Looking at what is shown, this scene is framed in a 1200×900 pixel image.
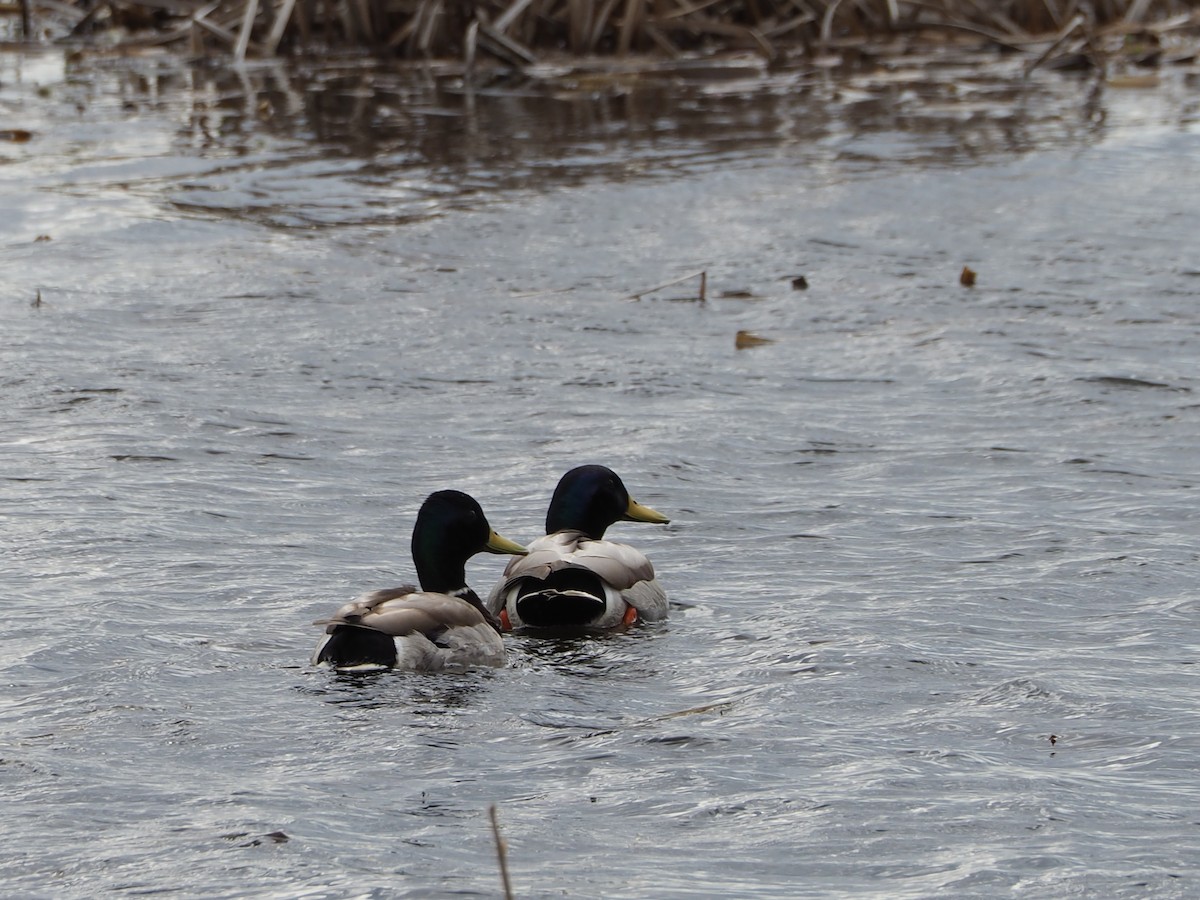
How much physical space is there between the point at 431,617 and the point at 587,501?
1238 mm

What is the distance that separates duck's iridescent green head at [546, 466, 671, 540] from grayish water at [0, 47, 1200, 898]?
1.18 ft

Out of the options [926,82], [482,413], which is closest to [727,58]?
[926,82]

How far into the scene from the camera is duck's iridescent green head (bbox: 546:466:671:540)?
716cm

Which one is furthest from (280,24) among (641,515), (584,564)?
(584,564)

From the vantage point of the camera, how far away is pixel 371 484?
8.21m

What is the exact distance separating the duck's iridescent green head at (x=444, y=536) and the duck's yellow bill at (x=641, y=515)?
0.85 m

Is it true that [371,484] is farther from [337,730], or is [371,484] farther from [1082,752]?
[1082,752]

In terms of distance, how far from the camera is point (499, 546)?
670 centimetres

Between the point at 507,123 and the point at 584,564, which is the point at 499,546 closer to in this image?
the point at 584,564

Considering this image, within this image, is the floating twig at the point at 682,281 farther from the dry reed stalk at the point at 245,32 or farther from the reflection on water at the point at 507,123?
the dry reed stalk at the point at 245,32

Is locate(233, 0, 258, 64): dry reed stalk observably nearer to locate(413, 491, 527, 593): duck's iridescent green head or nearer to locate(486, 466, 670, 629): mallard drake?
locate(486, 466, 670, 629): mallard drake

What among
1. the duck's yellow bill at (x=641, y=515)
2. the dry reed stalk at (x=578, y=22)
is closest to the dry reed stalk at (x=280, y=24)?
the dry reed stalk at (x=578, y=22)

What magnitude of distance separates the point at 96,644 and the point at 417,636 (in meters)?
0.99

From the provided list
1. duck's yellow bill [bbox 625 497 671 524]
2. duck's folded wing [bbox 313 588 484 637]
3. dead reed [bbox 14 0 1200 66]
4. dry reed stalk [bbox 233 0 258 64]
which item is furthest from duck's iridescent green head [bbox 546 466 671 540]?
dry reed stalk [bbox 233 0 258 64]
